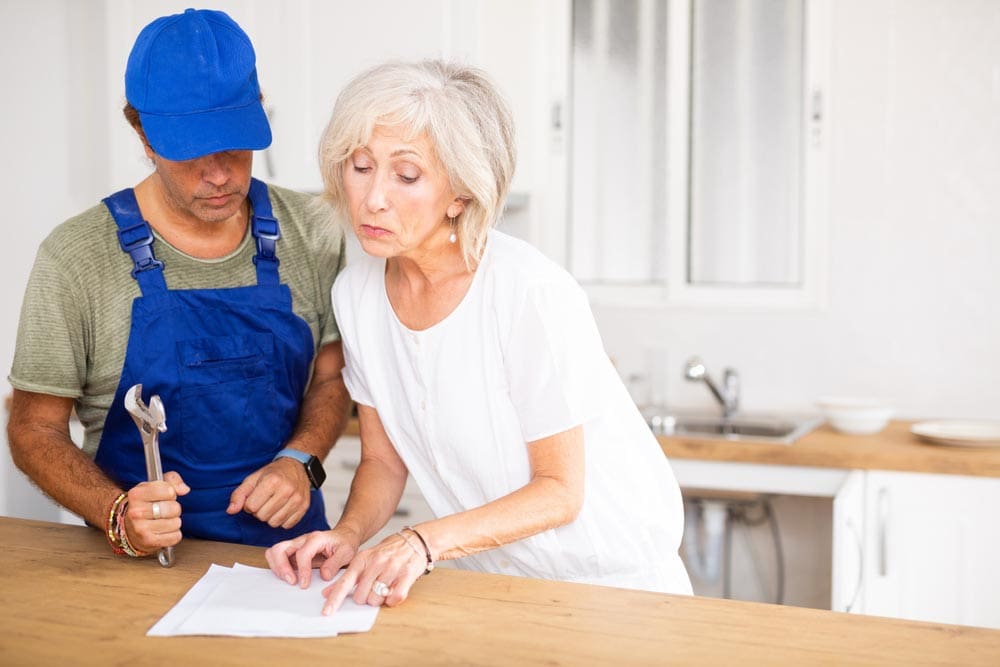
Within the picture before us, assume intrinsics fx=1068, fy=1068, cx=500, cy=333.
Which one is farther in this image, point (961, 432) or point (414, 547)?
point (961, 432)

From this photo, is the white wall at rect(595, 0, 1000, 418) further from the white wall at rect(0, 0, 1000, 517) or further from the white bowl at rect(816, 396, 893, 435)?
the white bowl at rect(816, 396, 893, 435)

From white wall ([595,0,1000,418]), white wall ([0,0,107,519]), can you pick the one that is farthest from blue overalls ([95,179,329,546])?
white wall ([0,0,107,519])

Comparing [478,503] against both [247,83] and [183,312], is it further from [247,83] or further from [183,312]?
[247,83]

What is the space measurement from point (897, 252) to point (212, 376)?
235 cm

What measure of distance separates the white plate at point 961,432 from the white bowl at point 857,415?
3.5 inches

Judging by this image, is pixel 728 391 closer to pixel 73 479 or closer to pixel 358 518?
pixel 358 518

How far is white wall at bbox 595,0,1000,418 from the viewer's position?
10.6ft

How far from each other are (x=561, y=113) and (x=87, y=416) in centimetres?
210

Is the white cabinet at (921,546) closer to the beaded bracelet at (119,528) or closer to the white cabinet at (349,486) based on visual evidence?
the white cabinet at (349,486)

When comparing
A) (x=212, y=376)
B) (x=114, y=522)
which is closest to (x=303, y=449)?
(x=212, y=376)

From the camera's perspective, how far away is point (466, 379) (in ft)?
5.24

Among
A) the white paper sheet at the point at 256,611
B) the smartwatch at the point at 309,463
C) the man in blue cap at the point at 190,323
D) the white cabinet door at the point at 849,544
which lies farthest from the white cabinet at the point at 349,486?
the white paper sheet at the point at 256,611

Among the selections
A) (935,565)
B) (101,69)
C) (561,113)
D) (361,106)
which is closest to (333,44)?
(561,113)

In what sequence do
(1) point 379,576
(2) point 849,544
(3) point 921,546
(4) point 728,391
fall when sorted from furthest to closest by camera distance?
(4) point 728,391, (3) point 921,546, (2) point 849,544, (1) point 379,576
